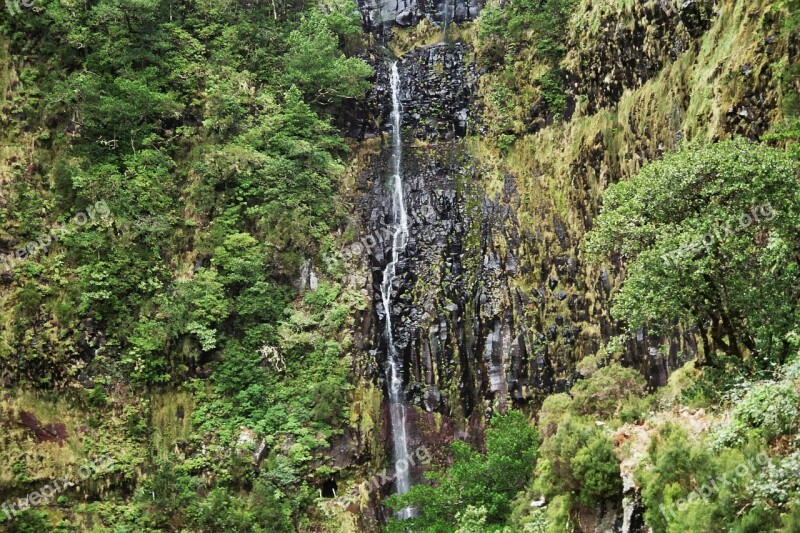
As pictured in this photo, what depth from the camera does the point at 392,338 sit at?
2414cm

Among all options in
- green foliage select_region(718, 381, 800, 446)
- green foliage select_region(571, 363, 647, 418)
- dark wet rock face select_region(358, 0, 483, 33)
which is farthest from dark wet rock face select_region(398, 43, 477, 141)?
green foliage select_region(718, 381, 800, 446)

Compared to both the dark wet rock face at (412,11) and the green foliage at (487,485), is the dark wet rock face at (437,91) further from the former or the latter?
the green foliage at (487,485)

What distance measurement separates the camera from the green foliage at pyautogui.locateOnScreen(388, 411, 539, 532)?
1731cm

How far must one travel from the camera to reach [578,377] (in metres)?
21.0

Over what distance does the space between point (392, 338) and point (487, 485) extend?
7401 millimetres

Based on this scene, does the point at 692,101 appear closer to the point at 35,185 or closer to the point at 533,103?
the point at 533,103

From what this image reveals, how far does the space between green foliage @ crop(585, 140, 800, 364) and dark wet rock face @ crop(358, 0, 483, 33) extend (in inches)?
863

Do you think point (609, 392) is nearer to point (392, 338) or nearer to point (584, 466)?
point (584, 466)

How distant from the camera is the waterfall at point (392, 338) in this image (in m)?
22.8

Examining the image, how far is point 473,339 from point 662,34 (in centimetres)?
1024

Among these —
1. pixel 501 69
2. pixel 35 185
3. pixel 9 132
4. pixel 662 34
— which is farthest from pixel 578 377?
pixel 9 132

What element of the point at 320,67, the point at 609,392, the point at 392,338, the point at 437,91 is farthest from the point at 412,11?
the point at 609,392

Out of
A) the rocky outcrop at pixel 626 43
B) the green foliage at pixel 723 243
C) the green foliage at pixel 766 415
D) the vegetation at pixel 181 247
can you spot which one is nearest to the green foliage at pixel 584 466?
the green foliage at pixel 723 243

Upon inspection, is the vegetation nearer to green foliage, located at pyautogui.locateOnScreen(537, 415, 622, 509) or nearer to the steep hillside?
the steep hillside
